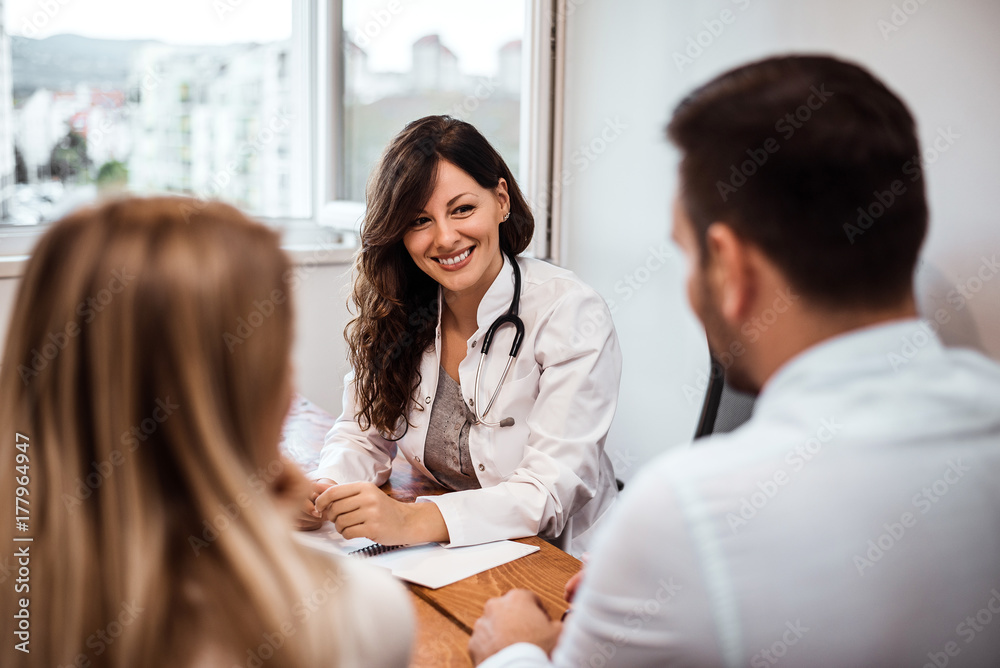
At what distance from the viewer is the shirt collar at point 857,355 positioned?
0.68 meters

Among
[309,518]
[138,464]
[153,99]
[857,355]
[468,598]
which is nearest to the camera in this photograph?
[138,464]

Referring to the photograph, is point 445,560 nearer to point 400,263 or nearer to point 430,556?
point 430,556

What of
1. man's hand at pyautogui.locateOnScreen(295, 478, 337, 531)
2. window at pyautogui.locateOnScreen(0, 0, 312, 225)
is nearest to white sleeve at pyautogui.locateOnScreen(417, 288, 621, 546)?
man's hand at pyautogui.locateOnScreen(295, 478, 337, 531)

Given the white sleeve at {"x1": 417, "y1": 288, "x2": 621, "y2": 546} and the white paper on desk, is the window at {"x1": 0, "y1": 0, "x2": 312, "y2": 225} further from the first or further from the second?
the white paper on desk

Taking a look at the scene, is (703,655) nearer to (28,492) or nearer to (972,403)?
(972,403)

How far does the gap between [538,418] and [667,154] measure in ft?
1.83

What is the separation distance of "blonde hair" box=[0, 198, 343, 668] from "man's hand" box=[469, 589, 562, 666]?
0.33m

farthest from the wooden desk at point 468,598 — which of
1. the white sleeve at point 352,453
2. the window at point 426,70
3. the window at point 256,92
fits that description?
the window at point 426,70

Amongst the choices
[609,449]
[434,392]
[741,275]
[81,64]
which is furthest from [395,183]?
[81,64]

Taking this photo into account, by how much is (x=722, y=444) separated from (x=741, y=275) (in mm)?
170

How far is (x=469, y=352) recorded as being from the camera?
5.27 feet

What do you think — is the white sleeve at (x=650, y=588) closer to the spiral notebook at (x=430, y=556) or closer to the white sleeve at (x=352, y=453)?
the spiral notebook at (x=430, y=556)

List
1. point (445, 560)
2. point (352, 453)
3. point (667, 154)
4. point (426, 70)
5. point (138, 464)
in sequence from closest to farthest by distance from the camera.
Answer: point (138, 464) → point (445, 560) → point (667, 154) → point (352, 453) → point (426, 70)

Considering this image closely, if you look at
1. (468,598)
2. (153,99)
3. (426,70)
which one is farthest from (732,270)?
(153,99)
